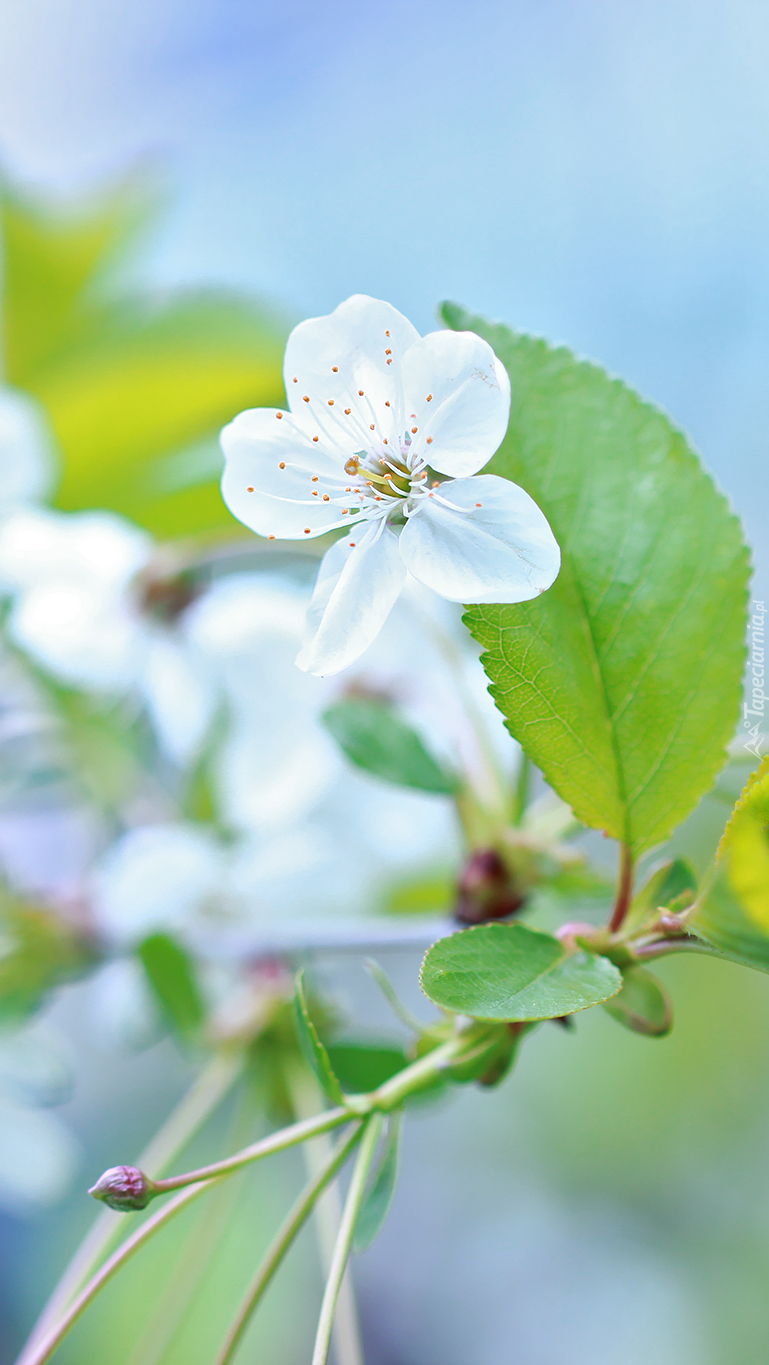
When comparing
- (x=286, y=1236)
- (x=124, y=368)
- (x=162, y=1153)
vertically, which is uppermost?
(x=124, y=368)

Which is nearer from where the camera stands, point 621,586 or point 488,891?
point 621,586

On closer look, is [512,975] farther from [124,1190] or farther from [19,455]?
[19,455]

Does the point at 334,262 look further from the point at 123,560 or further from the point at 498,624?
the point at 498,624

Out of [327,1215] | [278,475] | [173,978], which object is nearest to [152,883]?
[173,978]

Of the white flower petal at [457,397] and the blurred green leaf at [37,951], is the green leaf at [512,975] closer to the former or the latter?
the white flower petal at [457,397]

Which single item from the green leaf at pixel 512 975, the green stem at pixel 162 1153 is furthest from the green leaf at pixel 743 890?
the green stem at pixel 162 1153

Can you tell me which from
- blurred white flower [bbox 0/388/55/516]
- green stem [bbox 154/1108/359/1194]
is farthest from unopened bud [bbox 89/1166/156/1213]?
blurred white flower [bbox 0/388/55/516]

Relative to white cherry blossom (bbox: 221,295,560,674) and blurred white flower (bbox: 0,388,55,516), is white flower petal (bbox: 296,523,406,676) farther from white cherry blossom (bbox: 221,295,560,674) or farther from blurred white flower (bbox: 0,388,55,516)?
blurred white flower (bbox: 0,388,55,516)
